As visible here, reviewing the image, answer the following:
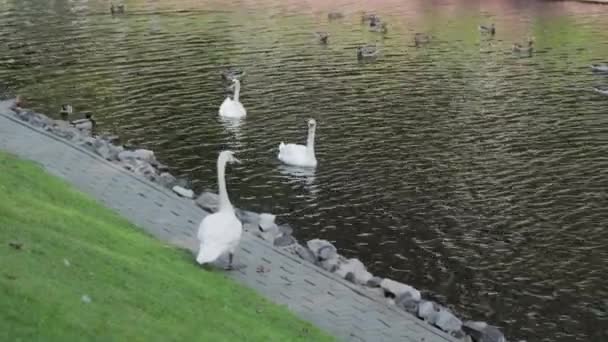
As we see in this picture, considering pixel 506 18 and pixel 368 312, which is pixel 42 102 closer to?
pixel 368 312

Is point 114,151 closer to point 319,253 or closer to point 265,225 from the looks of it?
point 265,225

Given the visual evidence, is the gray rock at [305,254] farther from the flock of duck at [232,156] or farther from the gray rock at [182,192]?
the gray rock at [182,192]

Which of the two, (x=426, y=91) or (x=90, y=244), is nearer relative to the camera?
(x=90, y=244)

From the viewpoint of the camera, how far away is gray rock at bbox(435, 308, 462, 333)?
1741 centimetres

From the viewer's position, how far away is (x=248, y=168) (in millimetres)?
30375

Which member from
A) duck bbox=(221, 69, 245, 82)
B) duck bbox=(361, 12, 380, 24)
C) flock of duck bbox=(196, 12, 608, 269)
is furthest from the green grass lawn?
duck bbox=(361, 12, 380, 24)

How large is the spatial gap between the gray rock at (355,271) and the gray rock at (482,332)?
2.67 meters

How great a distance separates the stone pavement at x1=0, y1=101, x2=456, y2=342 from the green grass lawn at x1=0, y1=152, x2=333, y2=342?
106 cm

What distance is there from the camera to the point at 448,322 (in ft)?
57.5

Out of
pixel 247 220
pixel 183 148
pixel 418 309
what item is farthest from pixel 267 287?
pixel 183 148

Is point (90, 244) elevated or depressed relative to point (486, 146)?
elevated

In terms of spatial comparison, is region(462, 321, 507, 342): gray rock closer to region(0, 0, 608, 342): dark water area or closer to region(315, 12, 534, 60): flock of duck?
region(0, 0, 608, 342): dark water area

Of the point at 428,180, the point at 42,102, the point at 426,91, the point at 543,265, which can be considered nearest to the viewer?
the point at 543,265

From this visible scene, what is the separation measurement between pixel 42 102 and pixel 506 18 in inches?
1821
